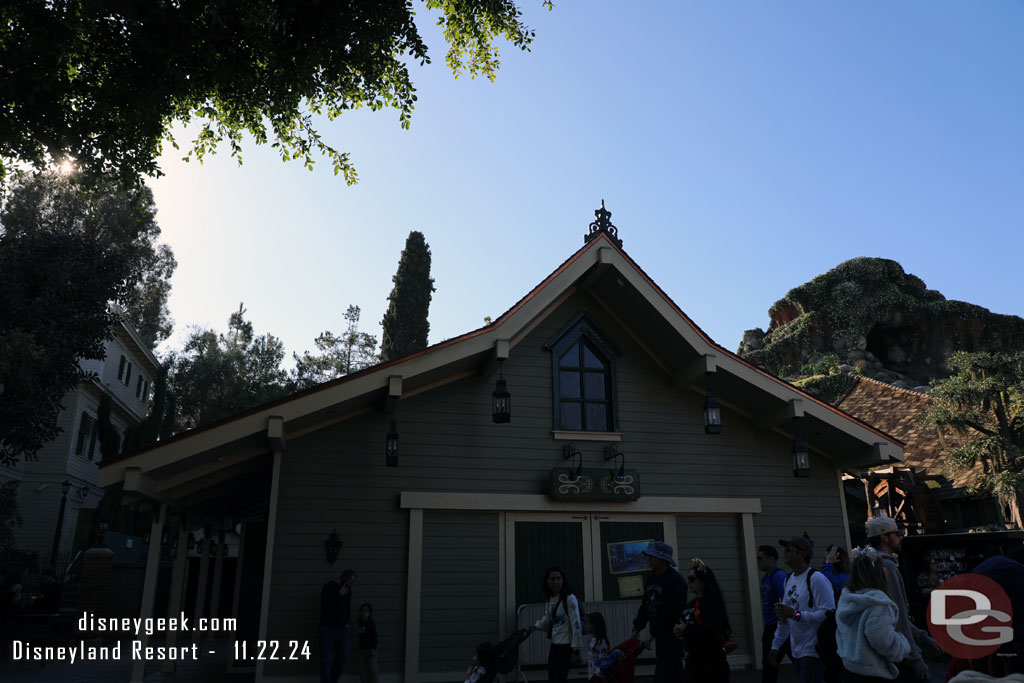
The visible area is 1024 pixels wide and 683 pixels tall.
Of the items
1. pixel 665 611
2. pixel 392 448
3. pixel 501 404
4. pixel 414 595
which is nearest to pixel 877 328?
pixel 501 404

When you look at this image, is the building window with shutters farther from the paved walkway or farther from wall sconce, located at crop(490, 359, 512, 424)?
Answer: wall sconce, located at crop(490, 359, 512, 424)

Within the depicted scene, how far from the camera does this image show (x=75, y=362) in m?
19.0

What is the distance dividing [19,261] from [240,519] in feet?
34.2

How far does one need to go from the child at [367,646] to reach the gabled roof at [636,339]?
2786 mm

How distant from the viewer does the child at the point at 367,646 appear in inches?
357

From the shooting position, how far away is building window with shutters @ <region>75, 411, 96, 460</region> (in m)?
28.0

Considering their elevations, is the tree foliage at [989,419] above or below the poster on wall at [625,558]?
above

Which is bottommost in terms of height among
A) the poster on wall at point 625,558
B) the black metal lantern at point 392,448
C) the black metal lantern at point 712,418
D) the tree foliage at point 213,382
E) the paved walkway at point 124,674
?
the paved walkway at point 124,674

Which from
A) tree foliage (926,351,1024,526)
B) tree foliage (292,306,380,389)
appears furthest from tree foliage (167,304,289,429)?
tree foliage (926,351,1024,526)

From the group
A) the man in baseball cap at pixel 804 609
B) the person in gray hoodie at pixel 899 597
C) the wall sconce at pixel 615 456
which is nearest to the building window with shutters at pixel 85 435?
the wall sconce at pixel 615 456

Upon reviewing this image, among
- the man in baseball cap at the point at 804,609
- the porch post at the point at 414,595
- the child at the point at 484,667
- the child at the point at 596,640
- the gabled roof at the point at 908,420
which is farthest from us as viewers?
the gabled roof at the point at 908,420

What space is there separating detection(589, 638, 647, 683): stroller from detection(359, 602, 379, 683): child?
3458 millimetres

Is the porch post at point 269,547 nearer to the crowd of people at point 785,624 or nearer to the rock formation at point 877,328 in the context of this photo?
the crowd of people at point 785,624

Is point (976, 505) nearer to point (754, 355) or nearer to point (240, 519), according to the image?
point (240, 519)
